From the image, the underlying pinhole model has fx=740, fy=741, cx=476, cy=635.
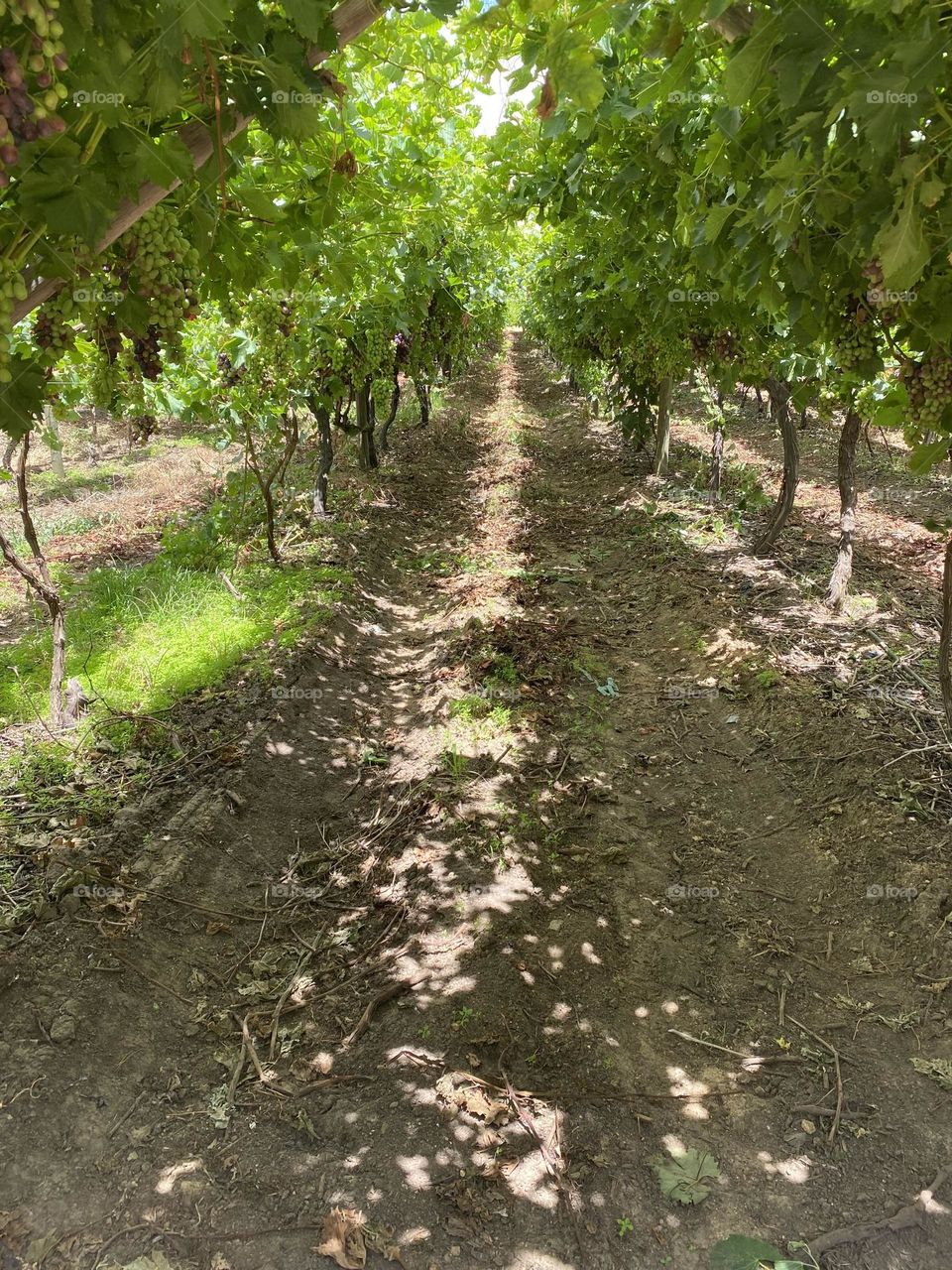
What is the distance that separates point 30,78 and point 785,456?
25.7ft

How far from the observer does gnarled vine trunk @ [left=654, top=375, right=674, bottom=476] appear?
476 inches

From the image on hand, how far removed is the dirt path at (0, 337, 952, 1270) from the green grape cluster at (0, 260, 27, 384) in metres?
2.74

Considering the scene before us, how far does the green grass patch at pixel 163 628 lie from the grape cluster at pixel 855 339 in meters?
4.99

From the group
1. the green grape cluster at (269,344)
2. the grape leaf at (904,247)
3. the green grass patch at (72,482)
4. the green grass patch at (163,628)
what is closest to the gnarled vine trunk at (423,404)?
the green grass patch at (72,482)

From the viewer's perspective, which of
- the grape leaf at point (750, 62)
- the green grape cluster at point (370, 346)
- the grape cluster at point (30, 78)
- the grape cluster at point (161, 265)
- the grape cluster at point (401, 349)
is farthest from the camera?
the grape cluster at point (401, 349)

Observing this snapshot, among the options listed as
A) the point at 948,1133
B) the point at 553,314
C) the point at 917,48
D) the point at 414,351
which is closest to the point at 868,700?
the point at 948,1133

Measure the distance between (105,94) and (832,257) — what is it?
96.6 inches

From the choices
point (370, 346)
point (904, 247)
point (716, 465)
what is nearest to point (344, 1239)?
point (904, 247)

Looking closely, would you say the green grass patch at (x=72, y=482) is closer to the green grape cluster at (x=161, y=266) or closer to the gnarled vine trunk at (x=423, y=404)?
the gnarled vine trunk at (x=423, y=404)

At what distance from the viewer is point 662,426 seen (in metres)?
12.5

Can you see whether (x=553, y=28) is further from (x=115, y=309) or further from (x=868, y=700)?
(x=868, y=700)

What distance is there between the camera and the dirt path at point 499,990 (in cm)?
263

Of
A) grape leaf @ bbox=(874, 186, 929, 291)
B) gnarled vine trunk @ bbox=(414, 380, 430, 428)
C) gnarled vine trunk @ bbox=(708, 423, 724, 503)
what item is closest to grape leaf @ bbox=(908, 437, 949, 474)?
grape leaf @ bbox=(874, 186, 929, 291)

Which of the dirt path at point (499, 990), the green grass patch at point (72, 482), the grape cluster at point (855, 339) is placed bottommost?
the green grass patch at point (72, 482)
